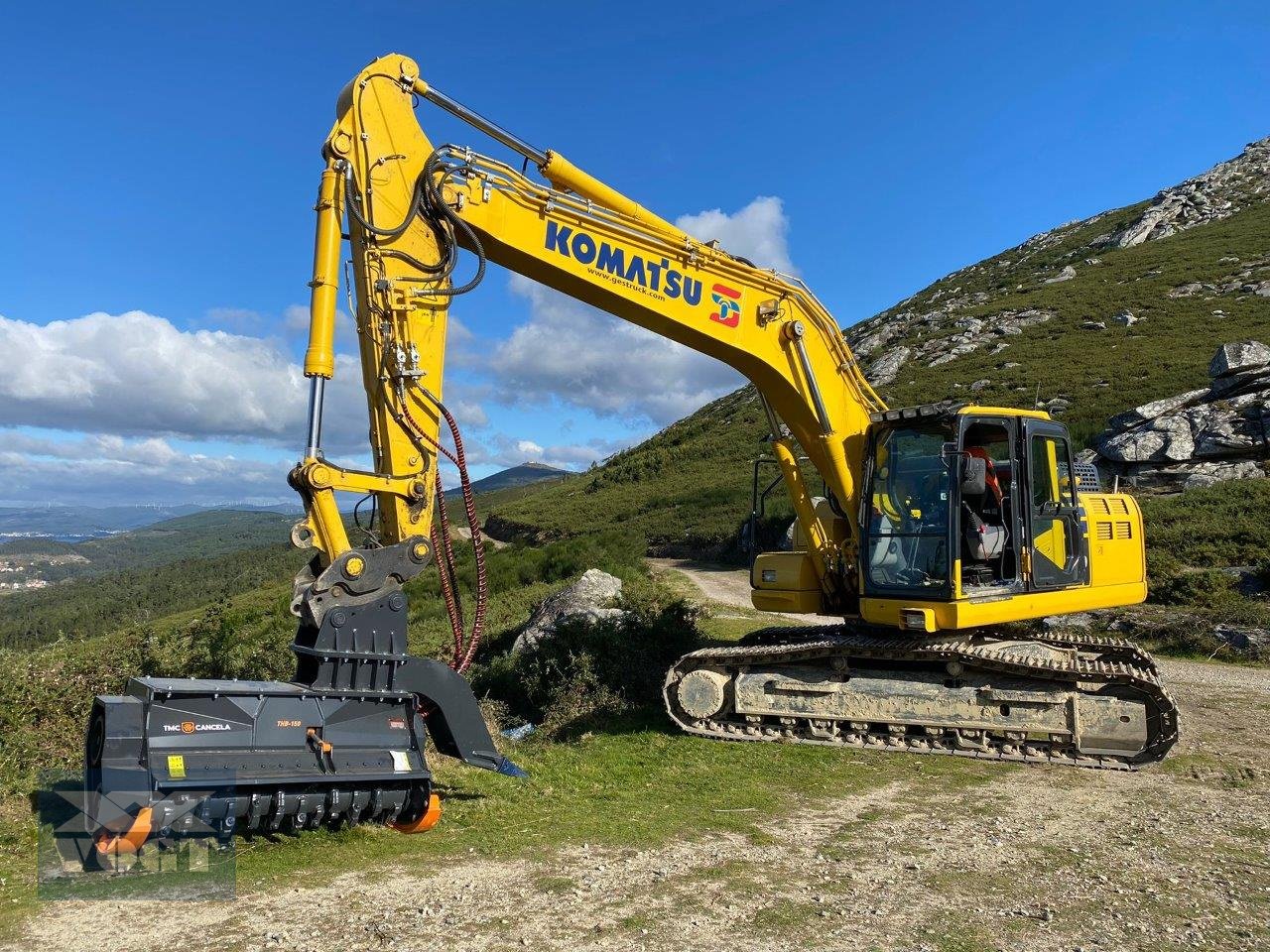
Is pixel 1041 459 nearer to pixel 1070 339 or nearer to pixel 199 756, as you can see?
pixel 199 756

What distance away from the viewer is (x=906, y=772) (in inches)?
345

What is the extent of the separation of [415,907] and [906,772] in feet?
17.8

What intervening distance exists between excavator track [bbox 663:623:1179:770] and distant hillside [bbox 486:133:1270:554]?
24.3m

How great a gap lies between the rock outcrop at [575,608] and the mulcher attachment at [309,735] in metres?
7.12

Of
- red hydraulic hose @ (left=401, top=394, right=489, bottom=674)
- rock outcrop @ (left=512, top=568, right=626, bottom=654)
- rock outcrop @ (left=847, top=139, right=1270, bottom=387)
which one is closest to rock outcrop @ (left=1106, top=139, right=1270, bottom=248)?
rock outcrop @ (left=847, top=139, right=1270, bottom=387)

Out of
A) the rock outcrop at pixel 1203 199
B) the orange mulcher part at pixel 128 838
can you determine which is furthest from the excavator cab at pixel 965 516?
the rock outcrop at pixel 1203 199

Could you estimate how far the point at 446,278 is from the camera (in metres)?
7.77

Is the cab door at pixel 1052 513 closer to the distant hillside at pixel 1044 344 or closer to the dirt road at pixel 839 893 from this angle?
the dirt road at pixel 839 893

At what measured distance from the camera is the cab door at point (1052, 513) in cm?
973

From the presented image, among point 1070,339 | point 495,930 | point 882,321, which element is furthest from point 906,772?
point 882,321

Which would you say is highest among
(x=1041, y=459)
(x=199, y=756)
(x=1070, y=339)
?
(x=1070, y=339)

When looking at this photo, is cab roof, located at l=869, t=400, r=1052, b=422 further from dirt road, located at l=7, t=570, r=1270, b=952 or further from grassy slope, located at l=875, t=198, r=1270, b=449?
grassy slope, located at l=875, t=198, r=1270, b=449

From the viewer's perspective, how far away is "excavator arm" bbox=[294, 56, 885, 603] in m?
7.27

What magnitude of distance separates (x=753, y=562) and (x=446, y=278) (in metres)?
5.51
